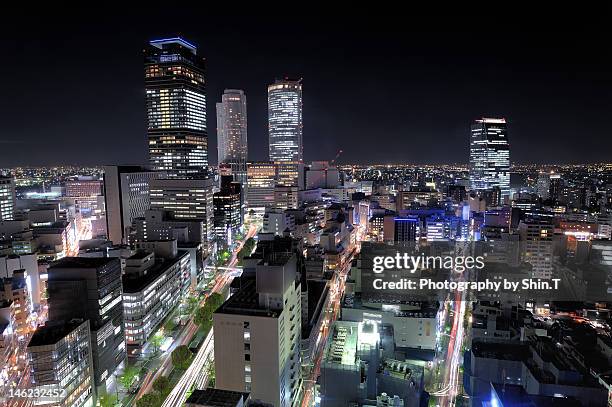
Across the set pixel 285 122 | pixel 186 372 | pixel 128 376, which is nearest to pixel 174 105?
pixel 285 122

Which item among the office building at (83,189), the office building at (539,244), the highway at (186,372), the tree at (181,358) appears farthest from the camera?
the office building at (83,189)

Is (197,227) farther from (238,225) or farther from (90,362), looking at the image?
(90,362)

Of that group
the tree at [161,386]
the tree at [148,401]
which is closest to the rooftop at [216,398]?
the tree at [148,401]

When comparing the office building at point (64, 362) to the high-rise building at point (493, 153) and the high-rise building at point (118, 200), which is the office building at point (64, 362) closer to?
the high-rise building at point (118, 200)

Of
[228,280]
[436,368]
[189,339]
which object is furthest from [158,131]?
[436,368]

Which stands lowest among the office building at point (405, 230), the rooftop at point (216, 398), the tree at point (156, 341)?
the tree at point (156, 341)

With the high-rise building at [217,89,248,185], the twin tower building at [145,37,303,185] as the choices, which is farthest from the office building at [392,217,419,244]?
the high-rise building at [217,89,248,185]

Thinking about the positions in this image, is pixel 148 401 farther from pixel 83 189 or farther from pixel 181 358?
pixel 83 189
